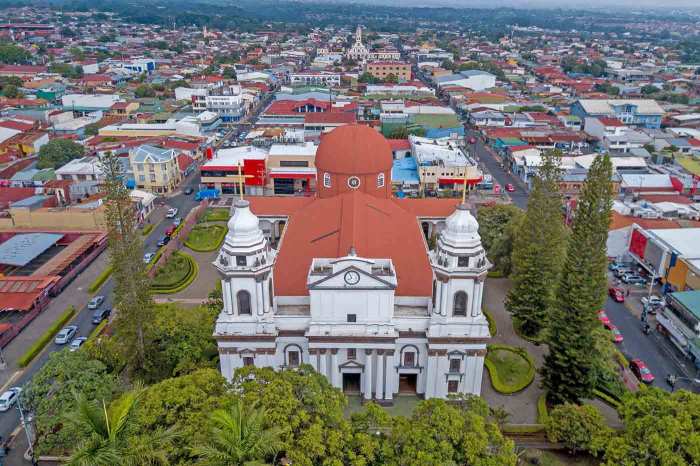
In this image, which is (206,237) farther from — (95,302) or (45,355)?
(45,355)

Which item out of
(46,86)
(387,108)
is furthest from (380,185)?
(46,86)

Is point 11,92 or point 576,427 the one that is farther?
point 11,92

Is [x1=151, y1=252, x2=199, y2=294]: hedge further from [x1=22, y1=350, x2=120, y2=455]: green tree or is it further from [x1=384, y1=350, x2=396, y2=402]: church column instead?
[x1=384, y1=350, x2=396, y2=402]: church column

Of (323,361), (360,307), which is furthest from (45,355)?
(360,307)

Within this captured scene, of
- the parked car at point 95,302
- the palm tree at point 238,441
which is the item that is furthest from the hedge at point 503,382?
the parked car at point 95,302

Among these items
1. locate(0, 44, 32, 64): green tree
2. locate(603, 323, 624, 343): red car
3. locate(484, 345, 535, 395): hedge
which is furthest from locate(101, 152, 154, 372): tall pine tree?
locate(0, 44, 32, 64): green tree

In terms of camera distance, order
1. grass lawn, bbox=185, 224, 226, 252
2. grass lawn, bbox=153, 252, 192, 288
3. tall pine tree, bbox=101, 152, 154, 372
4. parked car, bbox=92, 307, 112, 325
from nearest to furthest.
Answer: tall pine tree, bbox=101, 152, 154, 372
parked car, bbox=92, 307, 112, 325
grass lawn, bbox=153, 252, 192, 288
grass lawn, bbox=185, 224, 226, 252

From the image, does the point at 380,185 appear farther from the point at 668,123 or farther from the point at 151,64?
the point at 151,64
